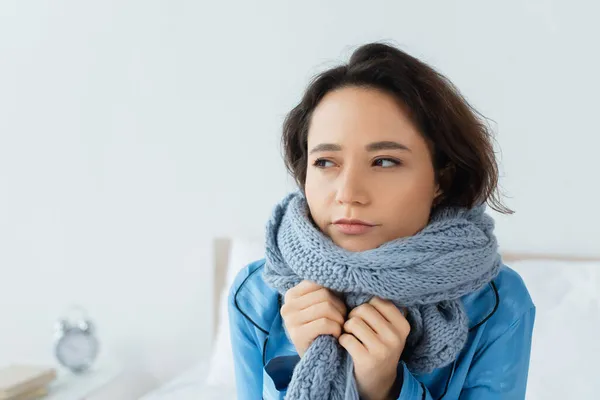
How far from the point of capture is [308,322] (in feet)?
2.88

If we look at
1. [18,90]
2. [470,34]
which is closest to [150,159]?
[18,90]

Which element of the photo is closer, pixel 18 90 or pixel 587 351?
pixel 587 351

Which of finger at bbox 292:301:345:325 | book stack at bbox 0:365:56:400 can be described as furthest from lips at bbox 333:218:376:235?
book stack at bbox 0:365:56:400

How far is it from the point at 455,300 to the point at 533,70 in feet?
3.13

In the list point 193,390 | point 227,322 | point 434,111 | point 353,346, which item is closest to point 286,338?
point 353,346

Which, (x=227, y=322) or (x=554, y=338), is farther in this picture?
(x=227, y=322)

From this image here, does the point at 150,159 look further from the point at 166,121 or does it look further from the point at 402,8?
the point at 402,8

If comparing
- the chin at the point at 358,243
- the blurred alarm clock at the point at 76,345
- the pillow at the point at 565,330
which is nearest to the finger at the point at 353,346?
the chin at the point at 358,243

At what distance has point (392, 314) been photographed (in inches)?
34.2

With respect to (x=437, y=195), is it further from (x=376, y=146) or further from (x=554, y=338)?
(x=554, y=338)

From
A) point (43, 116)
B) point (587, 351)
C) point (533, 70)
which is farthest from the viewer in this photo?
point (43, 116)

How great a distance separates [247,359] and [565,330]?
0.77 meters

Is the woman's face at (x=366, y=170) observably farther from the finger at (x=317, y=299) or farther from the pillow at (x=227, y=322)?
the pillow at (x=227, y=322)

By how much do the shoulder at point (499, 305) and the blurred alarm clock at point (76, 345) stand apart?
52.3 inches
